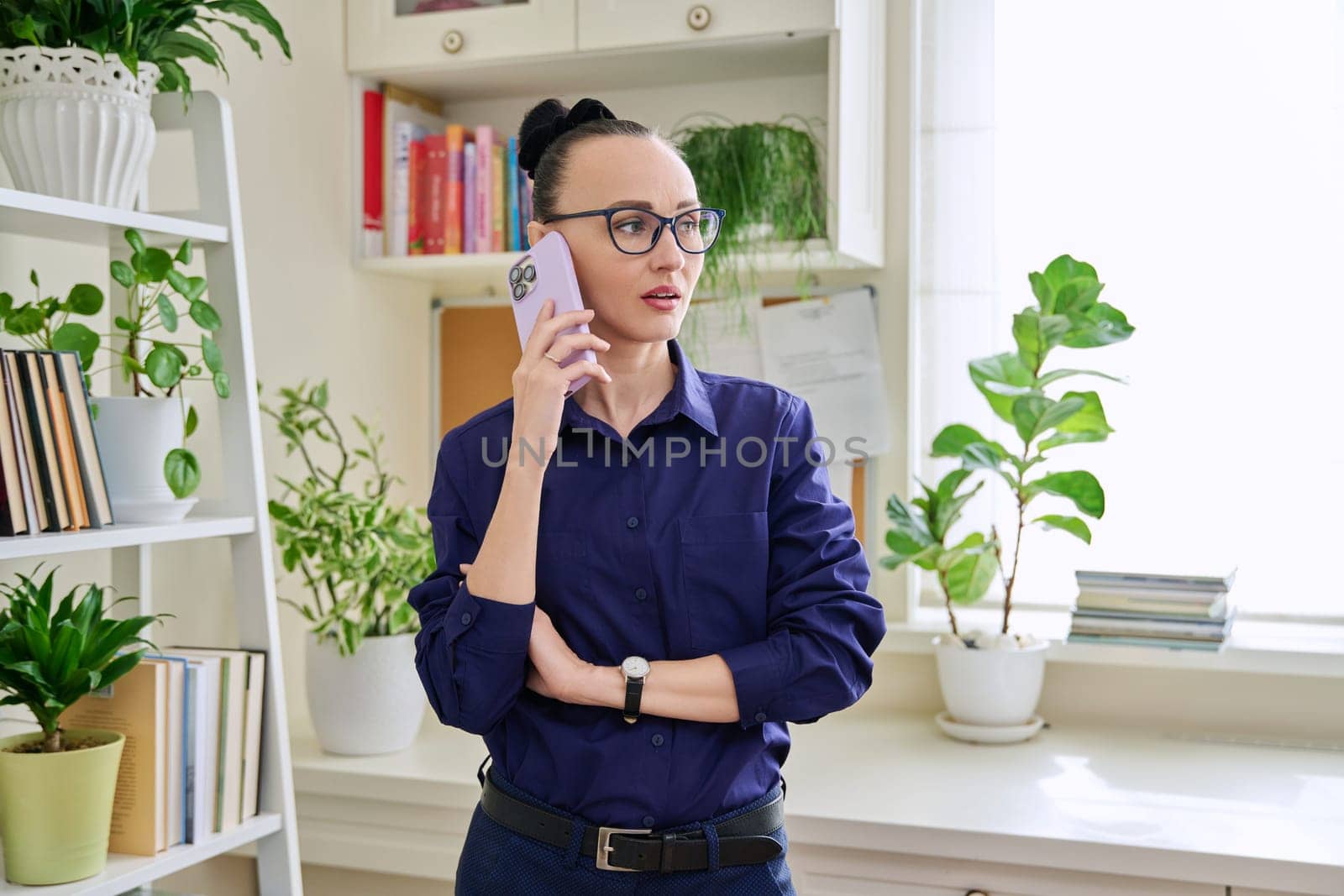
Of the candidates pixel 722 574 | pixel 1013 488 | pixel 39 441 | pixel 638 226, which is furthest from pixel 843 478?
pixel 39 441

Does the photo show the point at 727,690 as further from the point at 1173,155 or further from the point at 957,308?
the point at 1173,155

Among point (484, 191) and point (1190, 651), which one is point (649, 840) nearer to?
point (1190, 651)

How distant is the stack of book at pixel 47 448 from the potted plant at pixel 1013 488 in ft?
4.09

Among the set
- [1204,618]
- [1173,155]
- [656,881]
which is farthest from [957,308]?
[656,881]

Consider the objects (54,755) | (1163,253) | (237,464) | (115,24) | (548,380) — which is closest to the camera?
(548,380)

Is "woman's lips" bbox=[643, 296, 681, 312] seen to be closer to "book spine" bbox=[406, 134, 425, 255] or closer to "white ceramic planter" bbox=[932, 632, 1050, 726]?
"white ceramic planter" bbox=[932, 632, 1050, 726]

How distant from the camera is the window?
2.10 m

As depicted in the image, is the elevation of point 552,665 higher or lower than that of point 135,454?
lower

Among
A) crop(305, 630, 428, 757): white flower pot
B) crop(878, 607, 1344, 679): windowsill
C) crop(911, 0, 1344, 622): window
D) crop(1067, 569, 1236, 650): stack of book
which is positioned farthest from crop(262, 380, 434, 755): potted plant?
crop(1067, 569, 1236, 650): stack of book

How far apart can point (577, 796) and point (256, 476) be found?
70 centimetres

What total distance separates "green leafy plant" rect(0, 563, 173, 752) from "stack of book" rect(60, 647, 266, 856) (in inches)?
3.0

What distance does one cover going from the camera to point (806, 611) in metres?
1.12

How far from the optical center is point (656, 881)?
1103mm

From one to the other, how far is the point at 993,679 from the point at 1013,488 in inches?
12.6
